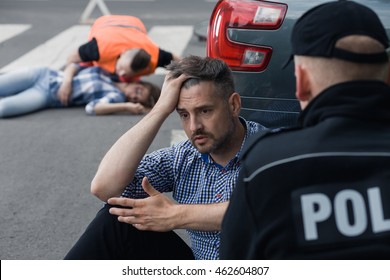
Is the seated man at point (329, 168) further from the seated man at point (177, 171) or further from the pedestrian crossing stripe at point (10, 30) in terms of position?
the pedestrian crossing stripe at point (10, 30)

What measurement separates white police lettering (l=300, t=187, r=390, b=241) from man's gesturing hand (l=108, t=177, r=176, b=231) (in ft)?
4.36

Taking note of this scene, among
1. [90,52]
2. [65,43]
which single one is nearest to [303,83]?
[90,52]

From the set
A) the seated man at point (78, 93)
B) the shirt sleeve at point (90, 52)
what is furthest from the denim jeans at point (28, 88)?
the shirt sleeve at point (90, 52)

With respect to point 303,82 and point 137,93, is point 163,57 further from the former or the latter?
point 303,82

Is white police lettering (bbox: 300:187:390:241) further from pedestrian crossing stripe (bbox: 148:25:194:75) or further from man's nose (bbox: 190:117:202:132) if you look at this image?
pedestrian crossing stripe (bbox: 148:25:194:75)

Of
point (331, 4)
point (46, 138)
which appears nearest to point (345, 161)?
point (331, 4)

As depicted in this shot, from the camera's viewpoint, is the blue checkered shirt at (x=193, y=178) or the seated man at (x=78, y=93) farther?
the seated man at (x=78, y=93)

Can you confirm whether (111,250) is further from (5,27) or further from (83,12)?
(83,12)

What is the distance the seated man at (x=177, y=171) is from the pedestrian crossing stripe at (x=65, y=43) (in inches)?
233

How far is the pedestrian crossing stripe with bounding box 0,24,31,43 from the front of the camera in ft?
38.5

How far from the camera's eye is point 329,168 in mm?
2045

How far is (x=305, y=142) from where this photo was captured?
208cm

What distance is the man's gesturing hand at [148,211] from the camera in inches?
131

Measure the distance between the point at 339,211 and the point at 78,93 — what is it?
629 centimetres
